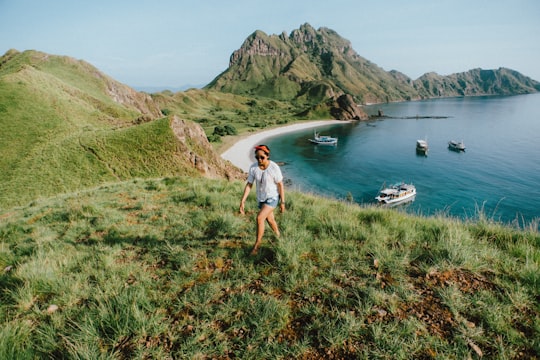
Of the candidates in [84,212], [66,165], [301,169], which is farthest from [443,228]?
Answer: [301,169]

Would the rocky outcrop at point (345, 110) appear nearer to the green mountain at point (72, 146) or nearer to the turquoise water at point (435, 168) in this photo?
the turquoise water at point (435, 168)

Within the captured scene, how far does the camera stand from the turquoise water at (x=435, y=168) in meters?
45.5

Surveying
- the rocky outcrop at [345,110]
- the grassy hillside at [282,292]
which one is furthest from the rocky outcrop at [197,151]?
the rocky outcrop at [345,110]

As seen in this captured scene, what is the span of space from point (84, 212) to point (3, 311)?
5.90 metres

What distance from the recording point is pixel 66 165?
28625 millimetres

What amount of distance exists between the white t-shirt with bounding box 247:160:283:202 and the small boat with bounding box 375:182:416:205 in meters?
42.1

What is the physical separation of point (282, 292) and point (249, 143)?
3490 inches

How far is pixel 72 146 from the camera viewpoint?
31422 millimetres

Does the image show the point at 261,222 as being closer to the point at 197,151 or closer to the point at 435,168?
the point at 197,151

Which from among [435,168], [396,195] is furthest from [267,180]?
[435,168]

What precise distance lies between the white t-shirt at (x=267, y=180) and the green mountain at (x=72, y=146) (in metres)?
26.5

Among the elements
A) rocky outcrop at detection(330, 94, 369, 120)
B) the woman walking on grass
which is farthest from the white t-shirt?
rocky outcrop at detection(330, 94, 369, 120)

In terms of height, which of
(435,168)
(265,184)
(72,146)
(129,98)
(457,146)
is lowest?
(435,168)

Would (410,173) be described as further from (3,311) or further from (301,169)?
(3,311)
